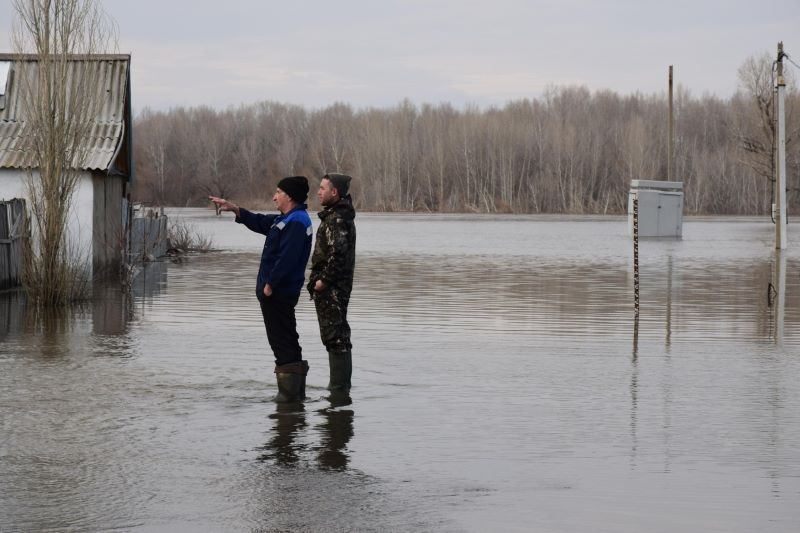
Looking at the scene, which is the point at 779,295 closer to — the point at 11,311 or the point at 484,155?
the point at 11,311

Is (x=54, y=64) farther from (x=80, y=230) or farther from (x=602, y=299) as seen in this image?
(x=602, y=299)

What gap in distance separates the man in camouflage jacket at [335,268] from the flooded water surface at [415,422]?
46cm

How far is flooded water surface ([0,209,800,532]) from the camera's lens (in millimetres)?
6793

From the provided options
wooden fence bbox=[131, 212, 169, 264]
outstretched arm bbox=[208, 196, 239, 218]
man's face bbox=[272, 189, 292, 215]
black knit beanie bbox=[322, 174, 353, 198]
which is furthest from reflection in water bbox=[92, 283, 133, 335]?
wooden fence bbox=[131, 212, 169, 264]

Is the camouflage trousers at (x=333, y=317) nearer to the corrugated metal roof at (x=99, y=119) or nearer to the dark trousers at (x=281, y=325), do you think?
the dark trousers at (x=281, y=325)

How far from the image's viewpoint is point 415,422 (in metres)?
9.43

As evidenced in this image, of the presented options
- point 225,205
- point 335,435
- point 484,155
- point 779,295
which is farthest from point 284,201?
point 484,155

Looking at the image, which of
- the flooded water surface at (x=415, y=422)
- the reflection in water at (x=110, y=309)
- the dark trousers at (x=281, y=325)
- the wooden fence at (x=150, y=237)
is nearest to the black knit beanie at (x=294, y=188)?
the dark trousers at (x=281, y=325)

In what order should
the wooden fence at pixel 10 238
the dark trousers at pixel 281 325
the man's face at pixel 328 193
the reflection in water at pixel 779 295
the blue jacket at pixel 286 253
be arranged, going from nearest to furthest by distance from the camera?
the blue jacket at pixel 286 253 → the dark trousers at pixel 281 325 → the man's face at pixel 328 193 → the reflection in water at pixel 779 295 → the wooden fence at pixel 10 238

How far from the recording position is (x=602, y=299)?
69.0 feet

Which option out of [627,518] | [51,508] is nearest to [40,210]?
[51,508]

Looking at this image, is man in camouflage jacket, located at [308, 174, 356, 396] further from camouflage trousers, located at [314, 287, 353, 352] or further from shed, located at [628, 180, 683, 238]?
shed, located at [628, 180, 683, 238]

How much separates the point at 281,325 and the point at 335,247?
82cm

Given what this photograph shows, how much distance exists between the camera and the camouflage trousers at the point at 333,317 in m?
10.8
